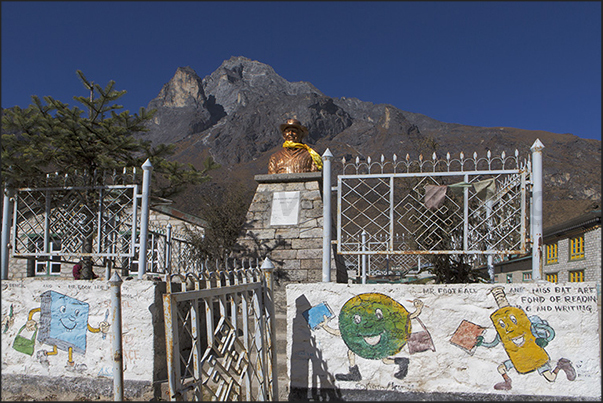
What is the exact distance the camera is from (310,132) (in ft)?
317

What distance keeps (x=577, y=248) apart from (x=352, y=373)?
1638 centimetres

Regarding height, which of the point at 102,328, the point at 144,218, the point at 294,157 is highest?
the point at 294,157

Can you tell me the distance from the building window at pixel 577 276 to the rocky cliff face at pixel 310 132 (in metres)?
28.6

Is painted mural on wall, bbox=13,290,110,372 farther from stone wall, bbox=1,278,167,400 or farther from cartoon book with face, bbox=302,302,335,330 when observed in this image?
cartoon book with face, bbox=302,302,335,330

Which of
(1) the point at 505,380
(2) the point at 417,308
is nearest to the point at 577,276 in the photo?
(1) the point at 505,380

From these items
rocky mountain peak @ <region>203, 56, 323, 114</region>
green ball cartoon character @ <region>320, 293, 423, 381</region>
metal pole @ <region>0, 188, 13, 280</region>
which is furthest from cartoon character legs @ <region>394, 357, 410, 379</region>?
rocky mountain peak @ <region>203, 56, 323, 114</region>

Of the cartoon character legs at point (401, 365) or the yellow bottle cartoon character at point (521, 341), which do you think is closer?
the yellow bottle cartoon character at point (521, 341)

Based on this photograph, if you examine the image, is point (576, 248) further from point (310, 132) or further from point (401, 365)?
point (310, 132)

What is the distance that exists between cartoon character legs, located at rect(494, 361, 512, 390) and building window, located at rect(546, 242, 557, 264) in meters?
17.2

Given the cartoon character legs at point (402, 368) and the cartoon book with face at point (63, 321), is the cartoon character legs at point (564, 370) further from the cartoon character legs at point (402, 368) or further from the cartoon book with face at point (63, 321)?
the cartoon book with face at point (63, 321)

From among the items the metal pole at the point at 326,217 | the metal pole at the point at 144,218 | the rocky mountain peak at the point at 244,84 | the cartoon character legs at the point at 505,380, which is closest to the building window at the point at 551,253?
the cartoon character legs at the point at 505,380

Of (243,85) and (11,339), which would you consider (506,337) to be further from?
(243,85)

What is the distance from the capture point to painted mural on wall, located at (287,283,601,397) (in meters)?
4.16

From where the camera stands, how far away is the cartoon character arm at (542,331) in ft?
13.8
